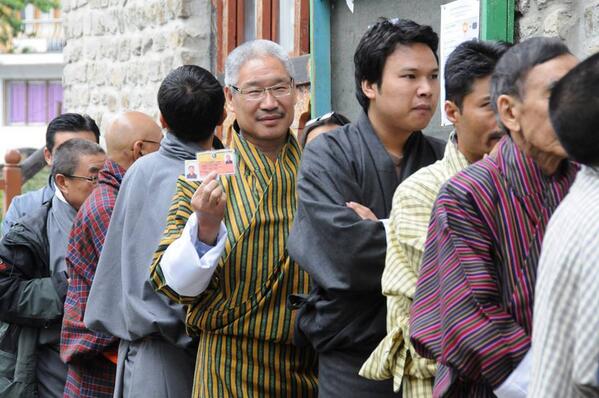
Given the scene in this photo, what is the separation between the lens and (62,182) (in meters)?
5.32

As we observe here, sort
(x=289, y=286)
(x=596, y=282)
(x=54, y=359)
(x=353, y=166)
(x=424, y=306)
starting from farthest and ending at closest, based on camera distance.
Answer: (x=54, y=359), (x=289, y=286), (x=353, y=166), (x=424, y=306), (x=596, y=282)

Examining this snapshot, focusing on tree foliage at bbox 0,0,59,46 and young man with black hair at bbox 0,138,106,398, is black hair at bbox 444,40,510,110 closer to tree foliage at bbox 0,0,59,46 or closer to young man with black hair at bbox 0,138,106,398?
young man with black hair at bbox 0,138,106,398

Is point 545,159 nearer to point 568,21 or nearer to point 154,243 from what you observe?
point 568,21

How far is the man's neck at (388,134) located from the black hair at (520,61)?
2.57 feet

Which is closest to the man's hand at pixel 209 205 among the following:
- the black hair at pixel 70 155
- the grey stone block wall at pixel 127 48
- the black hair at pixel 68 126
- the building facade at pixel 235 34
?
the building facade at pixel 235 34

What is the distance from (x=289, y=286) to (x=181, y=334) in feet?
1.63

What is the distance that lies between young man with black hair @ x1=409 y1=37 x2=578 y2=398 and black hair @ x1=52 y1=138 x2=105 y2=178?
276 centimetres

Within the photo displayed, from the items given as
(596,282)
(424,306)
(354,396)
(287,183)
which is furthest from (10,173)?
(596,282)

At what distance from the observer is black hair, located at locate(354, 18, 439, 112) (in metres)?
3.66

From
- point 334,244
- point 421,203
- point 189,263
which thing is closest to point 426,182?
point 421,203

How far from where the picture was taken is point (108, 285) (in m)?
4.54

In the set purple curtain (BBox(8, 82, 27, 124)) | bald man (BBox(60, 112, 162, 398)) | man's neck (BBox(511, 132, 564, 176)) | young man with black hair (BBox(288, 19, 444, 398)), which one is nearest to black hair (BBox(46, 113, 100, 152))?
bald man (BBox(60, 112, 162, 398))

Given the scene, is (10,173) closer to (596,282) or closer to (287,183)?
(287,183)

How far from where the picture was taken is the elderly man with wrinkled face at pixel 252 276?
3.97 meters
